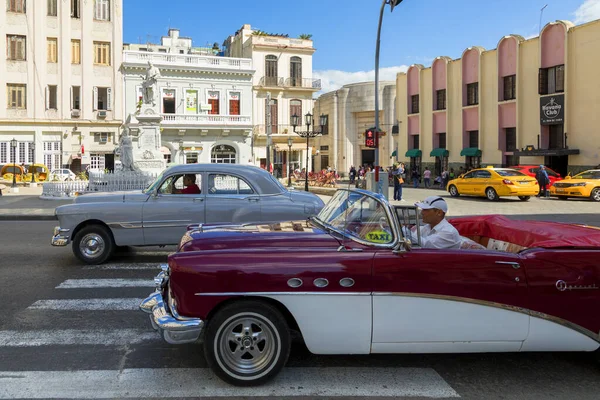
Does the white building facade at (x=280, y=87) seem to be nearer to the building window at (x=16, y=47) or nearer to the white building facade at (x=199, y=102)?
the white building facade at (x=199, y=102)

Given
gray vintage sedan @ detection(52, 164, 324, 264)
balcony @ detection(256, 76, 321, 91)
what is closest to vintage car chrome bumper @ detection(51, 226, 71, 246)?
gray vintage sedan @ detection(52, 164, 324, 264)

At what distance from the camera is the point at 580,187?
76.9 feet

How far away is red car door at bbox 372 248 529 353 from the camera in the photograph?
3916 mm

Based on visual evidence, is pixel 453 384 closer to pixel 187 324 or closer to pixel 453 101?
pixel 187 324

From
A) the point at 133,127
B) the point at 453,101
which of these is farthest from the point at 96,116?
the point at 453,101

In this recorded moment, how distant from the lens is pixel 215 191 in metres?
8.70

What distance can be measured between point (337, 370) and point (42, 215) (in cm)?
1438

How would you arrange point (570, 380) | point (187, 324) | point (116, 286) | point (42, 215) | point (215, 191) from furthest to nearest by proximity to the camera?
1. point (42, 215)
2. point (215, 191)
3. point (116, 286)
4. point (570, 380)
5. point (187, 324)

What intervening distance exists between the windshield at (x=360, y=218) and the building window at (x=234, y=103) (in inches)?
1751

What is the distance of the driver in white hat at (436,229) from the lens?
4.51 m

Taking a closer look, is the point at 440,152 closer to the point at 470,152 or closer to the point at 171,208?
the point at 470,152

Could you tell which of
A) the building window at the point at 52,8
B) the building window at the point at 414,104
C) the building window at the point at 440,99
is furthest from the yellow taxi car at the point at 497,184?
the building window at the point at 52,8

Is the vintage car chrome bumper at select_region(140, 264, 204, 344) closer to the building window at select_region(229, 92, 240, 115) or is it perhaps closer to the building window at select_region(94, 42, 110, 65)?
the building window at select_region(94, 42, 110, 65)

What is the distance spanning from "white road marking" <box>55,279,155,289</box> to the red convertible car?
10.5 ft
